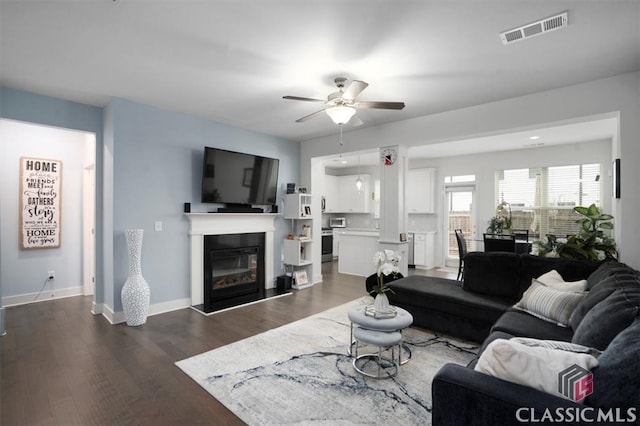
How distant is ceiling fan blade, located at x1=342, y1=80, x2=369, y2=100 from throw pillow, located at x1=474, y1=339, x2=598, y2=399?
2.15 metres

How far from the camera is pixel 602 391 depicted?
1.22 metres

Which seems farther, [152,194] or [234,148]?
[234,148]

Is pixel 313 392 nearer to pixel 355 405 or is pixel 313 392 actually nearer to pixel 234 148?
pixel 355 405

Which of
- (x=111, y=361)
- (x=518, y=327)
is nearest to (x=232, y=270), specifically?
(x=111, y=361)

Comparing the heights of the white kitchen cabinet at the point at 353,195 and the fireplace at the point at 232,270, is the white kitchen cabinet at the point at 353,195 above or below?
above

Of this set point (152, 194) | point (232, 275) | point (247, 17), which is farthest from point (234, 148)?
point (247, 17)

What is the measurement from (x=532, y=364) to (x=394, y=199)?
3.71 meters

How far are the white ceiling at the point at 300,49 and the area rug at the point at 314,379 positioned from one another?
2.70m

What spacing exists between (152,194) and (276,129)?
219 cm

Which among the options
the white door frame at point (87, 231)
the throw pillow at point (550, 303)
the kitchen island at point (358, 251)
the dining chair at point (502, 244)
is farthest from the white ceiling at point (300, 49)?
the kitchen island at point (358, 251)

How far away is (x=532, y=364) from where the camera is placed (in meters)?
1.34

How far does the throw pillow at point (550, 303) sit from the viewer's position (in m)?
2.49

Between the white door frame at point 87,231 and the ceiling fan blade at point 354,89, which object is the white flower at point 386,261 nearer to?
the ceiling fan blade at point 354,89

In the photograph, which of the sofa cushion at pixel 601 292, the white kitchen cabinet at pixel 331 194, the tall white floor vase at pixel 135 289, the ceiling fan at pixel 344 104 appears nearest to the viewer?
the sofa cushion at pixel 601 292
